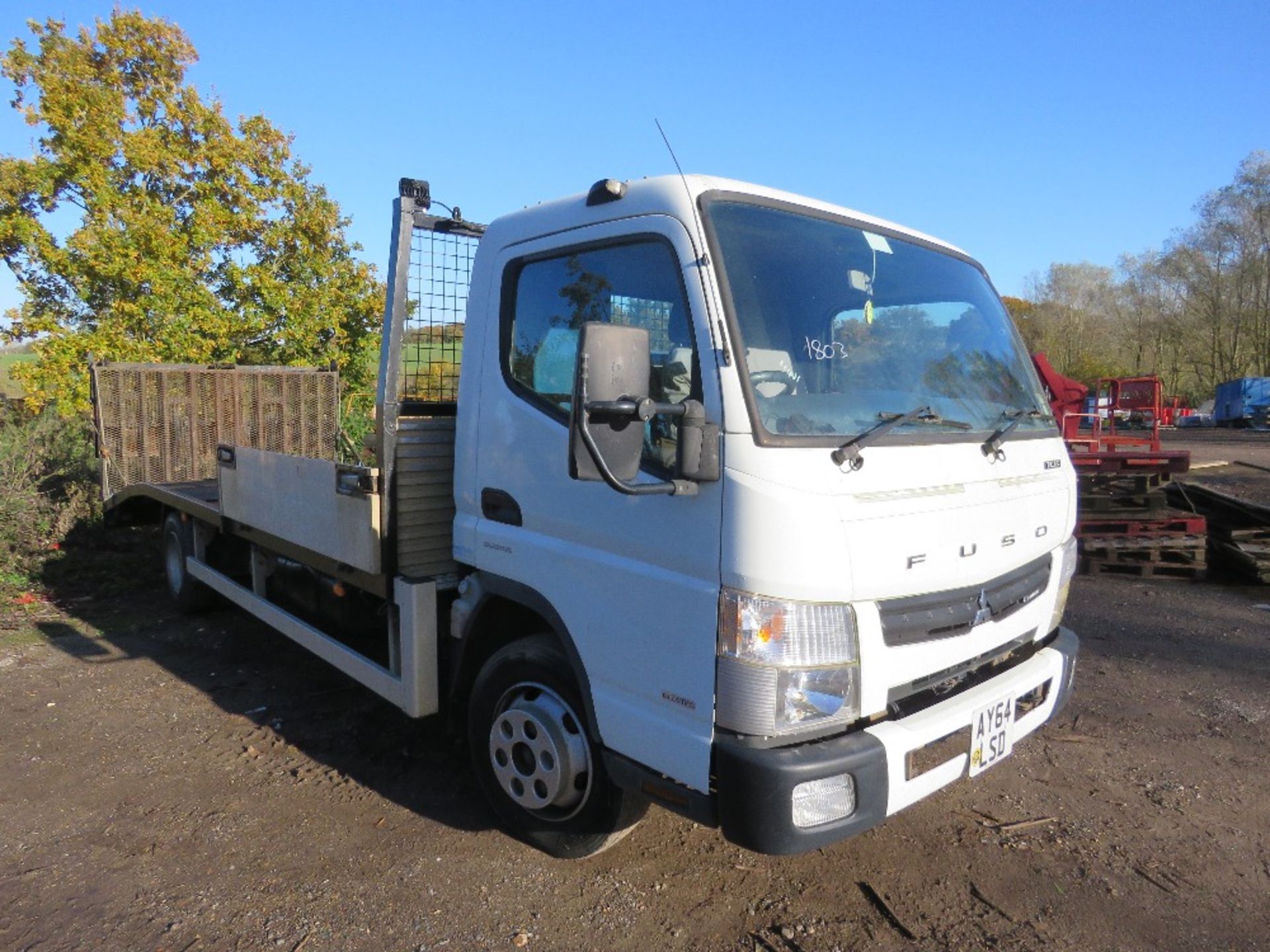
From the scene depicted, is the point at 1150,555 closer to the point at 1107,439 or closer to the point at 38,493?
the point at 1107,439

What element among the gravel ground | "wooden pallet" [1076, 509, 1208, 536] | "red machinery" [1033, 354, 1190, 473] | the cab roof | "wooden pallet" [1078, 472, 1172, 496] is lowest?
the gravel ground

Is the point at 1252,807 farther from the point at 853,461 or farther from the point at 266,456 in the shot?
the point at 266,456

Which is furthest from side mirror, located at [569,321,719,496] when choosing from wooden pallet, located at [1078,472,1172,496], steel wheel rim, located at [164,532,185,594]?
A: wooden pallet, located at [1078,472,1172,496]

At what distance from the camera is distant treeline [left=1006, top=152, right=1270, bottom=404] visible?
45344 mm

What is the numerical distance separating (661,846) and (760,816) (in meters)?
1.14

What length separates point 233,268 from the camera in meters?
12.9

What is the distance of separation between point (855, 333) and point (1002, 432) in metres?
0.67

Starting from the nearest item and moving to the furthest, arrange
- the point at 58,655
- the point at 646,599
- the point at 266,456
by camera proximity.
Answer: the point at 646,599
the point at 266,456
the point at 58,655

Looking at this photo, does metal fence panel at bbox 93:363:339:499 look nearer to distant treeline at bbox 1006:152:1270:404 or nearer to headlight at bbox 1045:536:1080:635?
headlight at bbox 1045:536:1080:635

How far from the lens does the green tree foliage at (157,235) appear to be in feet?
39.1

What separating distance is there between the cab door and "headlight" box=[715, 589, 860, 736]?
62 millimetres

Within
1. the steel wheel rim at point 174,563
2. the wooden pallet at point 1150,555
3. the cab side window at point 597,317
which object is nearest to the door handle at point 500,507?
the cab side window at point 597,317

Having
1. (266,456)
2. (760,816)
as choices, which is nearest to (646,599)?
(760,816)

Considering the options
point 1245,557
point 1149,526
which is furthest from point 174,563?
point 1245,557
